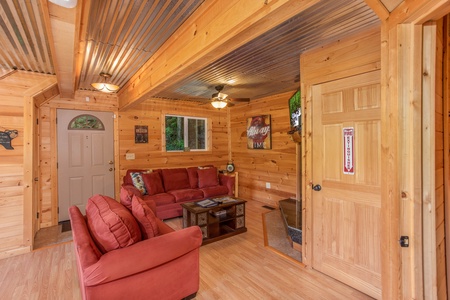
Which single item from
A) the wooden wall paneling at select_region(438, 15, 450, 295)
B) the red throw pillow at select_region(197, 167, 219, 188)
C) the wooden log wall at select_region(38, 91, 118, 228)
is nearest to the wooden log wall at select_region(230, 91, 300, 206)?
the red throw pillow at select_region(197, 167, 219, 188)

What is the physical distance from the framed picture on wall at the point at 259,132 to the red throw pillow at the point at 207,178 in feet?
3.90

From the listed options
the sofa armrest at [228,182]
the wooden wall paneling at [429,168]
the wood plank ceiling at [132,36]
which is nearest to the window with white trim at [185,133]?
Result: the sofa armrest at [228,182]

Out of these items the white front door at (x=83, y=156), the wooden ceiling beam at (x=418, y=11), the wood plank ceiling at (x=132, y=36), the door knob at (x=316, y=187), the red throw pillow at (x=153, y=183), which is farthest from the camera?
the red throw pillow at (x=153, y=183)

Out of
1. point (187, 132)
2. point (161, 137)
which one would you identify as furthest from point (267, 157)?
point (161, 137)

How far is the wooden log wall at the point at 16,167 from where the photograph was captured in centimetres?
286

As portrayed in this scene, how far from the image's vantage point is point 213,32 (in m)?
1.67

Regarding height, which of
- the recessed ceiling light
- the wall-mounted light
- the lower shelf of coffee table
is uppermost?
the wall-mounted light

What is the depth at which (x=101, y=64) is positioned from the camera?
2965mm

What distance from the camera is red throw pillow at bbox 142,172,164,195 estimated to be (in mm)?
4148

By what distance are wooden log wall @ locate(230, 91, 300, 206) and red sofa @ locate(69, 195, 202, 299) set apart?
114 inches

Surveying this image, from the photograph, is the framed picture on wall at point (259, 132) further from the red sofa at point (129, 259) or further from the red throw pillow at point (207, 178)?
the red sofa at point (129, 259)

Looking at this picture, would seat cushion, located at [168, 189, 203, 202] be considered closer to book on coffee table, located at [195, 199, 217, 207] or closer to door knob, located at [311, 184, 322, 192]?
book on coffee table, located at [195, 199, 217, 207]

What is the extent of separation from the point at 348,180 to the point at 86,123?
169 inches

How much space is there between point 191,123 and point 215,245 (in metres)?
3.18
